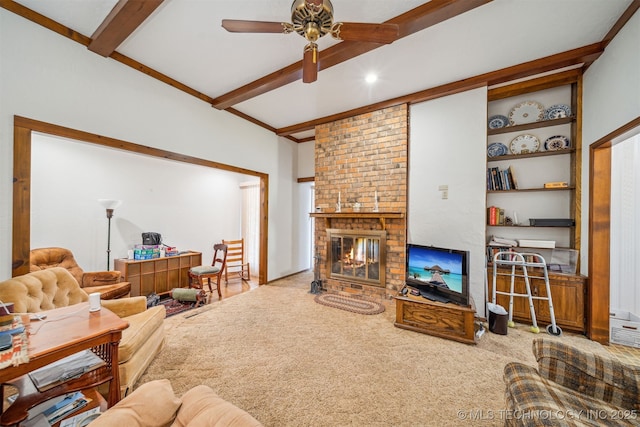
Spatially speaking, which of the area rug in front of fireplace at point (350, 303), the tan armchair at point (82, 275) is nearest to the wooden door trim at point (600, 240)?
the area rug in front of fireplace at point (350, 303)

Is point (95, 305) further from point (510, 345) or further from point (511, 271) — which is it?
point (511, 271)

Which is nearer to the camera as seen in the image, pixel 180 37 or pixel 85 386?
pixel 85 386

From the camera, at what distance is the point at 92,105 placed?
246cm

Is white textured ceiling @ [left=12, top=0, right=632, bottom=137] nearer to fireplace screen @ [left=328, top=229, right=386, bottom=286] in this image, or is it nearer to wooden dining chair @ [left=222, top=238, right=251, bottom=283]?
fireplace screen @ [left=328, top=229, right=386, bottom=286]

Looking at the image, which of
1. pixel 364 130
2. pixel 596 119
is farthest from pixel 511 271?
pixel 364 130

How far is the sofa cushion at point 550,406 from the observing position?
0.97 m

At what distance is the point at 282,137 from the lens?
16.5 ft

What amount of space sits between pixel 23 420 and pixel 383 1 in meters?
3.53

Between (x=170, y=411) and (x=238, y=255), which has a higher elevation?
(x=170, y=411)

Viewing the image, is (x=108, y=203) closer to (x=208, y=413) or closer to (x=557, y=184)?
(x=208, y=413)

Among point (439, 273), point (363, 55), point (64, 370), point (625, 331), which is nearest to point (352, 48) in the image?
point (363, 55)

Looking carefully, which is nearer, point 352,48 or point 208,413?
point 208,413

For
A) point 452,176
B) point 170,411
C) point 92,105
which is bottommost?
point 170,411

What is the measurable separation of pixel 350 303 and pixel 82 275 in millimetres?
3627
